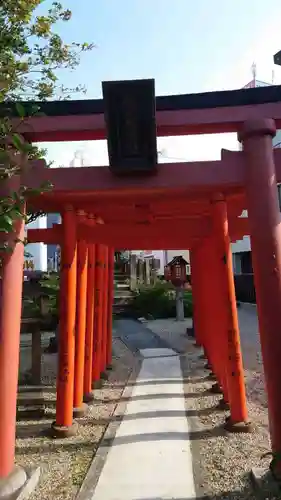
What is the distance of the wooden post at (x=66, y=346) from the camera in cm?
487

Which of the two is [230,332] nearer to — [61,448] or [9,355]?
[61,448]

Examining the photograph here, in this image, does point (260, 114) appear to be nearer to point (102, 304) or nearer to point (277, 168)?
point (277, 168)

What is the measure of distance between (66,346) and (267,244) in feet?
8.80

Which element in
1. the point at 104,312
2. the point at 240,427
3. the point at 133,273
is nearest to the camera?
the point at 240,427

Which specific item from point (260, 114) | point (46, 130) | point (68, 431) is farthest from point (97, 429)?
point (260, 114)

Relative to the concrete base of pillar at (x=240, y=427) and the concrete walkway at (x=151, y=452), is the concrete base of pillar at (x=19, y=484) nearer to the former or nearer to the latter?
the concrete walkway at (x=151, y=452)

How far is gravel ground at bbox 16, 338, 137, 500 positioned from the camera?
371cm

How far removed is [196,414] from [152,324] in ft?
37.2

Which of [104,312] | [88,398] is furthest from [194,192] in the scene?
[104,312]

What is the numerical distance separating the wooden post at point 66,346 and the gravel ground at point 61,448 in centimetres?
20

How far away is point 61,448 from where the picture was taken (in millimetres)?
4605

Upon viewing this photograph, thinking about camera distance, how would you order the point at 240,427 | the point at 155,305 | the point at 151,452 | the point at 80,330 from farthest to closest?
the point at 155,305
the point at 80,330
the point at 240,427
the point at 151,452

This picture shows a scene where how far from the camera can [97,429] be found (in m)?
5.19

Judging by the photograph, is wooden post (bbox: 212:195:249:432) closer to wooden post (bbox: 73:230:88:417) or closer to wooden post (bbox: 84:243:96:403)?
wooden post (bbox: 73:230:88:417)
